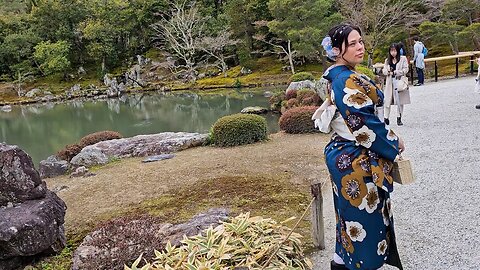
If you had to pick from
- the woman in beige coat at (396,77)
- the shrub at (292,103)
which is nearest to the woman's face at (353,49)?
the woman in beige coat at (396,77)

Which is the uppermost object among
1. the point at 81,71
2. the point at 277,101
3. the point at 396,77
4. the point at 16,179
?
the point at 81,71

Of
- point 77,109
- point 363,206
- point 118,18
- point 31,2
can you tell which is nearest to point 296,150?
point 363,206

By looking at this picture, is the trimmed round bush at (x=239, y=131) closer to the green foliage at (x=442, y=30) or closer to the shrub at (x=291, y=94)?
the shrub at (x=291, y=94)

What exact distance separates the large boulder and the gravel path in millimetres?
2481

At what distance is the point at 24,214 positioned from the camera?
3.86 m

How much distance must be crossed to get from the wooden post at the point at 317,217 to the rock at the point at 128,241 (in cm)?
81

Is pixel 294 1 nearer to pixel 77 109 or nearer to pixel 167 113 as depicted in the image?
pixel 167 113

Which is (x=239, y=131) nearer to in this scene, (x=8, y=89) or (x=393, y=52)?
(x=393, y=52)

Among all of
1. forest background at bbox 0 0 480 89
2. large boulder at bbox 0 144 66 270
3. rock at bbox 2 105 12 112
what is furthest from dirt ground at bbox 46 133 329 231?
rock at bbox 2 105 12 112

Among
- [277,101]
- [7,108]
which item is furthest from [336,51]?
[7,108]

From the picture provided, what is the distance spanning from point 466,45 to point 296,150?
54.6ft

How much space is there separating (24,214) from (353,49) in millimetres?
3251

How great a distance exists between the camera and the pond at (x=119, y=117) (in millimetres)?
15875

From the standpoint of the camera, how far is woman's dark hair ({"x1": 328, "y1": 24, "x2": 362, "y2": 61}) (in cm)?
228
